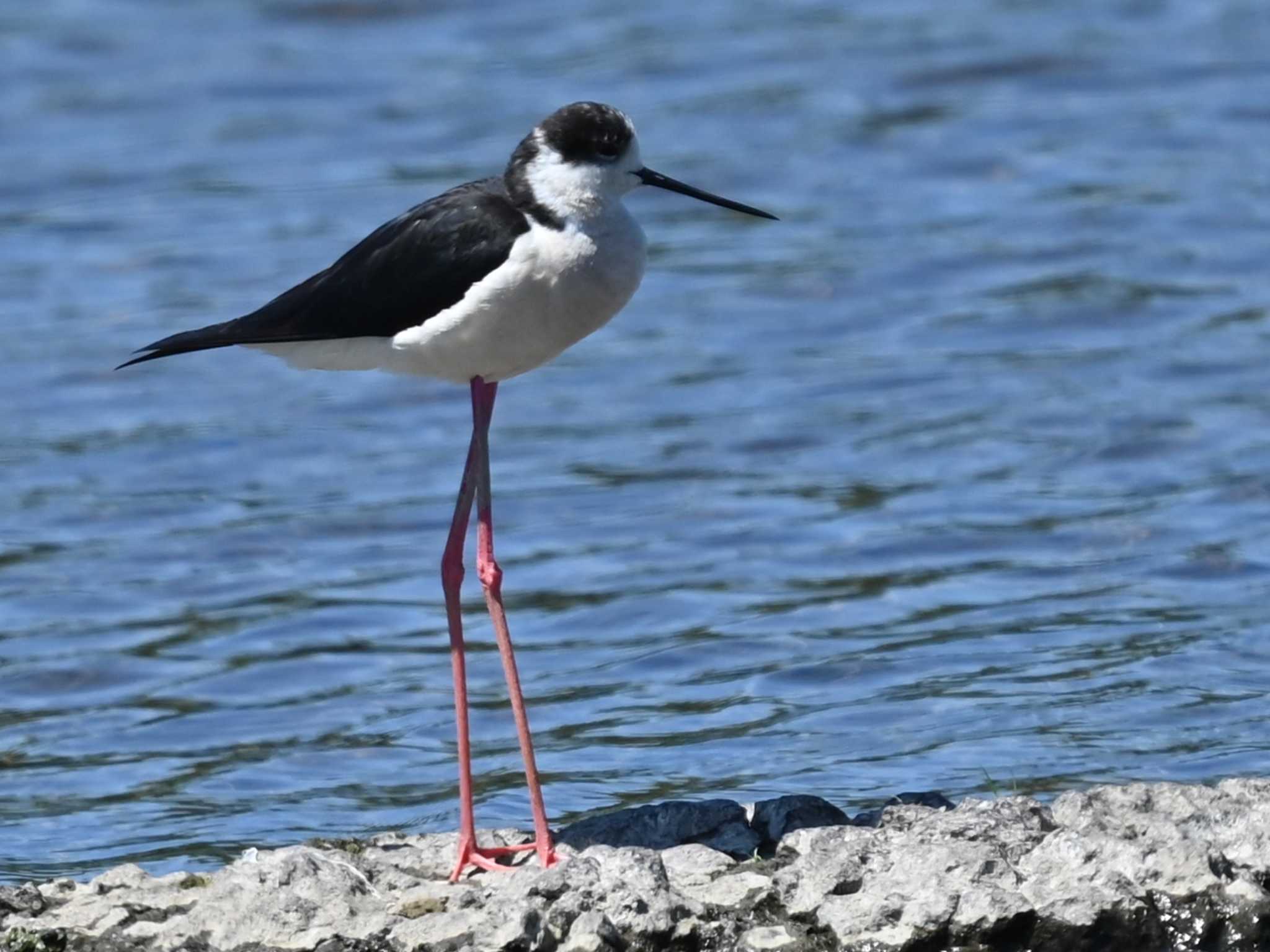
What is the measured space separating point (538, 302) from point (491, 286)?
141 millimetres

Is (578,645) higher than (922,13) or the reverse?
the reverse

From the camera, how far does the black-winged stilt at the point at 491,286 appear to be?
273 inches

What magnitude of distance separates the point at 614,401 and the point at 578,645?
12.1ft

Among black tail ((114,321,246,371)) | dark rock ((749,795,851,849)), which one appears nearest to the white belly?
black tail ((114,321,246,371))

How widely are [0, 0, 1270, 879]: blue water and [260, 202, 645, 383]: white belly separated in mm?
1944

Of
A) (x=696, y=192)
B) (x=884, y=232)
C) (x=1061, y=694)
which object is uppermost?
(x=696, y=192)

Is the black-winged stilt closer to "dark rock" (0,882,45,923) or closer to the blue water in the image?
"dark rock" (0,882,45,923)

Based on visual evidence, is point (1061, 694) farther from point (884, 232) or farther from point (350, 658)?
point (884, 232)

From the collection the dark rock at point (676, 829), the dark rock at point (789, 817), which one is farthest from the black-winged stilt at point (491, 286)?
the dark rock at point (789, 817)

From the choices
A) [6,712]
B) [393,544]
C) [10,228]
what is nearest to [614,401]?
[393,544]

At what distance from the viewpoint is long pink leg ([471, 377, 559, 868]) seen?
698 centimetres

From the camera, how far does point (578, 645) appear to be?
10.2m

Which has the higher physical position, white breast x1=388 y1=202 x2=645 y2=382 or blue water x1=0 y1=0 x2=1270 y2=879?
white breast x1=388 y1=202 x2=645 y2=382

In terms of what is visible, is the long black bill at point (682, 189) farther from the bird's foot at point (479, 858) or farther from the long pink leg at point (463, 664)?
the bird's foot at point (479, 858)
